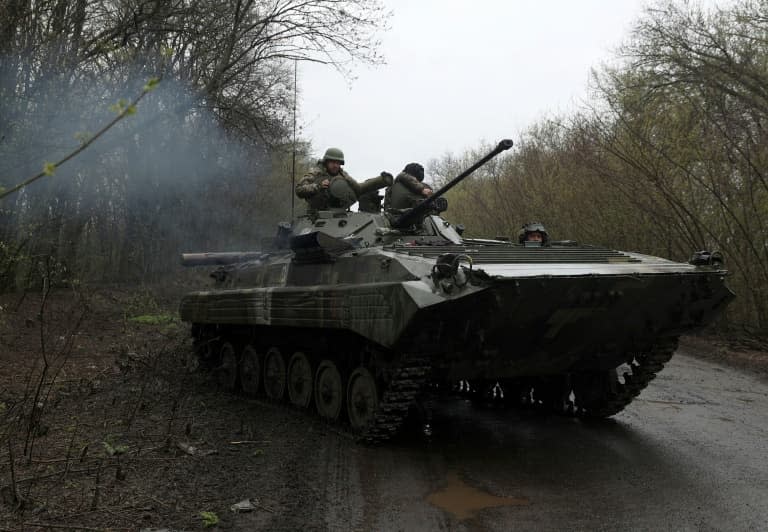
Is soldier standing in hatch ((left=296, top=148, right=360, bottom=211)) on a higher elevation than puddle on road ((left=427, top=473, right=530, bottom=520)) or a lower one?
higher

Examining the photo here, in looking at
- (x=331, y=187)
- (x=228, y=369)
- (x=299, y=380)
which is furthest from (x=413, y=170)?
(x=228, y=369)

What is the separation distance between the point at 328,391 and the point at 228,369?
9.25ft

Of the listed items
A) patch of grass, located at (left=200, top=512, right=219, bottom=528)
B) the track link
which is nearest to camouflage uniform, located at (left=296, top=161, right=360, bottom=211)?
the track link

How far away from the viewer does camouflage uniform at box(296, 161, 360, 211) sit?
826 centimetres

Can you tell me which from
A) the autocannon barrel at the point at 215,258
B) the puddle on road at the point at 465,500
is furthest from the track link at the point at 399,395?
the autocannon barrel at the point at 215,258

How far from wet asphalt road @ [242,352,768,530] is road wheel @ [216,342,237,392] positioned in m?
3.17

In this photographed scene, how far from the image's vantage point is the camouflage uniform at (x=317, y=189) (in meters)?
8.26

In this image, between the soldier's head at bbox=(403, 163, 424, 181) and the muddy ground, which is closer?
the muddy ground

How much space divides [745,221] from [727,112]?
1894mm

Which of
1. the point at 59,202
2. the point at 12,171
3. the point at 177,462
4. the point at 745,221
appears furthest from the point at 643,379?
the point at 59,202

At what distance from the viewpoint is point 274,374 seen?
8.56 metres

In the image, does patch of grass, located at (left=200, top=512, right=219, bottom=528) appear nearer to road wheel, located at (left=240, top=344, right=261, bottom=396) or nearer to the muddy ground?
the muddy ground

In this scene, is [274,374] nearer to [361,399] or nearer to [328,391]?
[328,391]

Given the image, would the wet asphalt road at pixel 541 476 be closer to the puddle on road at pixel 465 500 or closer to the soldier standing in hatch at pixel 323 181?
the puddle on road at pixel 465 500
